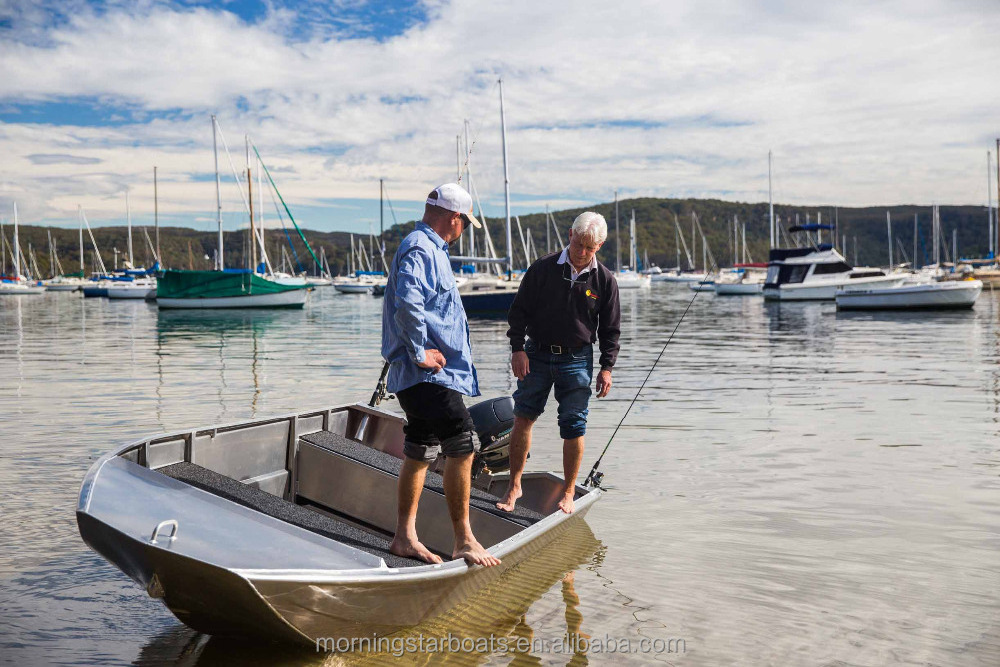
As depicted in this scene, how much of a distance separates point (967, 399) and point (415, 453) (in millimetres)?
11195

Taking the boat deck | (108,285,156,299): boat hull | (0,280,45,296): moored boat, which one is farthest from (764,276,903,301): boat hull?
(0,280,45,296): moored boat

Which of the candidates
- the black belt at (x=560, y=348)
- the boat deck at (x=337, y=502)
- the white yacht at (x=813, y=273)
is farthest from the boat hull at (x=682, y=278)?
the boat deck at (x=337, y=502)

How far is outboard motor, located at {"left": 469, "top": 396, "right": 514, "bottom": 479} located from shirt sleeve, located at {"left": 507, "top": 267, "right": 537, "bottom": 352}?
1.25 m

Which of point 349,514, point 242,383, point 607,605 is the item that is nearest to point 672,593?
point 607,605

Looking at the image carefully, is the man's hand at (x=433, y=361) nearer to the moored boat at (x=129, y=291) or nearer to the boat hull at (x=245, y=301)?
the boat hull at (x=245, y=301)

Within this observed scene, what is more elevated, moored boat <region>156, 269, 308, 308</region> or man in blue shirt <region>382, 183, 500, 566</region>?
moored boat <region>156, 269, 308, 308</region>

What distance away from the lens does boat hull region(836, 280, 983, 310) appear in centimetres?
3962

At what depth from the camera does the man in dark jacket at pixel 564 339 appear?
6012 millimetres

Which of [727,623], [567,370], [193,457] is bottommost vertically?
[727,623]

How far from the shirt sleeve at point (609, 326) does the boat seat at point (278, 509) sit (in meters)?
2.16

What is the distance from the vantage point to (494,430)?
733 cm

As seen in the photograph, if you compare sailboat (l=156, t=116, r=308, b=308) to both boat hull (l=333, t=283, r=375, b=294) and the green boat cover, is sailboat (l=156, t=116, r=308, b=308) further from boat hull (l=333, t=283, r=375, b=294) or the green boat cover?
boat hull (l=333, t=283, r=375, b=294)

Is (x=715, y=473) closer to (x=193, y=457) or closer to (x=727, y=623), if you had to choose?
(x=727, y=623)

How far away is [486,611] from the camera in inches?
198
